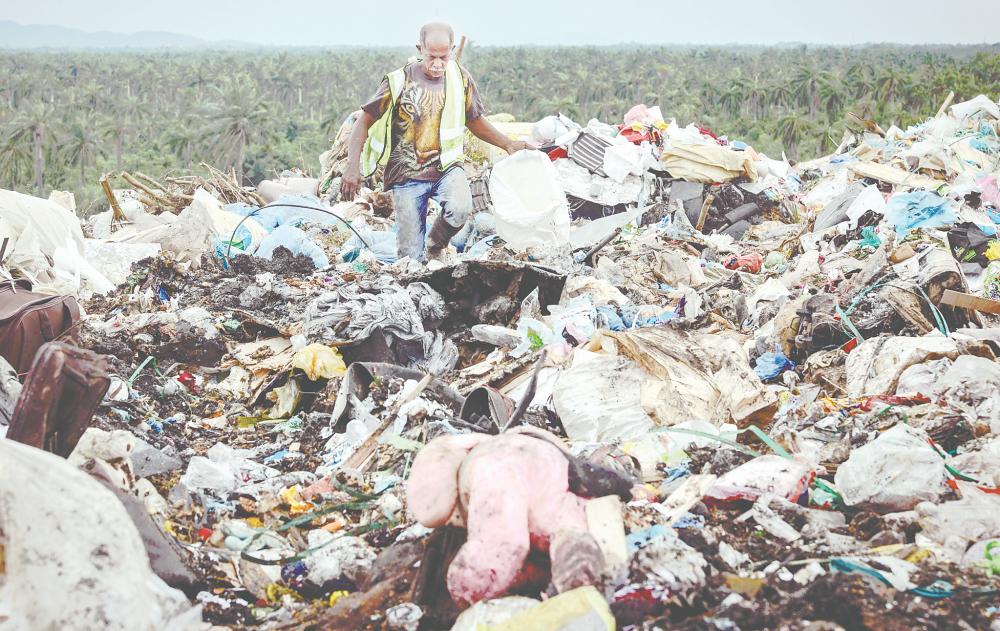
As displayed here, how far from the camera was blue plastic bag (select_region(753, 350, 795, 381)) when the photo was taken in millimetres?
3758

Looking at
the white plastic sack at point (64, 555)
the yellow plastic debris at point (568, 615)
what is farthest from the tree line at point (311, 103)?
the yellow plastic debris at point (568, 615)

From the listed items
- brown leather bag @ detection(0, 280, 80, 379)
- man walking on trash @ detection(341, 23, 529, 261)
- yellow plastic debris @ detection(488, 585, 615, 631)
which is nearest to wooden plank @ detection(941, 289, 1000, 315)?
man walking on trash @ detection(341, 23, 529, 261)

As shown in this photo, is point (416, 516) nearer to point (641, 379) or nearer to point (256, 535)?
point (256, 535)

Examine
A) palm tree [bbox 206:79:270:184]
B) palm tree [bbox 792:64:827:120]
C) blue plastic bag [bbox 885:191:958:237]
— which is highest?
palm tree [bbox 792:64:827:120]

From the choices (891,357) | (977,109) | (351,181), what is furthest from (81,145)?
(891,357)

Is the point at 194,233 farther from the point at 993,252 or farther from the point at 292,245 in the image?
the point at 993,252

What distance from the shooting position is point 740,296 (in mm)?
4781

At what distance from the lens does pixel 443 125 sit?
5.13 meters

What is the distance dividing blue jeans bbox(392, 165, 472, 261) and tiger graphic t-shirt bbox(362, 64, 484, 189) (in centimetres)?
6

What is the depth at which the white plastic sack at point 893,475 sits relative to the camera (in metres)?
2.18

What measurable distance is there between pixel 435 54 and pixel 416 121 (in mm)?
401

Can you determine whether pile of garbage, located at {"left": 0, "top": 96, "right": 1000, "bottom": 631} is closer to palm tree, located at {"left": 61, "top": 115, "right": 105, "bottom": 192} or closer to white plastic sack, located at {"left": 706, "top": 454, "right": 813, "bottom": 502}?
white plastic sack, located at {"left": 706, "top": 454, "right": 813, "bottom": 502}

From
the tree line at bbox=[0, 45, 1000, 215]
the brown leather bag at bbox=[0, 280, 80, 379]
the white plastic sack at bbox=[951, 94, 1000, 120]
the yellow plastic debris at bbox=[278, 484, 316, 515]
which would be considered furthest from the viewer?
the tree line at bbox=[0, 45, 1000, 215]

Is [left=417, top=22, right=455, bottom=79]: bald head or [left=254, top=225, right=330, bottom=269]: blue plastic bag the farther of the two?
[left=254, top=225, right=330, bottom=269]: blue plastic bag
